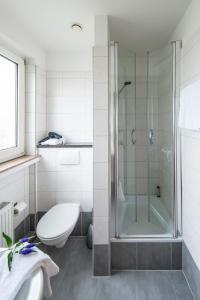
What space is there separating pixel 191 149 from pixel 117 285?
51.5 inches

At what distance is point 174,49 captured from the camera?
2.14m

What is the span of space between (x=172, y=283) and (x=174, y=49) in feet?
6.93

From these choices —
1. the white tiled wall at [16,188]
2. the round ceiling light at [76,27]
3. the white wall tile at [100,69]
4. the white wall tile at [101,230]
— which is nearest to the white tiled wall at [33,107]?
the white tiled wall at [16,188]

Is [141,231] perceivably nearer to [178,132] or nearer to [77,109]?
[178,132]

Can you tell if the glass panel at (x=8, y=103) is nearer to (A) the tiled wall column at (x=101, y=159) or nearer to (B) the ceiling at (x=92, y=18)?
(B) the ceiling at (x=92, y=18)

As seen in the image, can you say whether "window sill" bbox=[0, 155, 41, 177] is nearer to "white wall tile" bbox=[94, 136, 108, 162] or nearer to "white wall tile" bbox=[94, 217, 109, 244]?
"white wall tile" bbox=[94, 136, 108, 162]

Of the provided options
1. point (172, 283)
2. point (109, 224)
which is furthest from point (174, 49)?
point (172, 283)

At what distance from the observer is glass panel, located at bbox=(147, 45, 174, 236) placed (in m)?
2.29

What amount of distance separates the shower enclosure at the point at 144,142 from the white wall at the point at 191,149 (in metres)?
0.15

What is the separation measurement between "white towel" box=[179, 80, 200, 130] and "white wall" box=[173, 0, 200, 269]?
0.39 feet

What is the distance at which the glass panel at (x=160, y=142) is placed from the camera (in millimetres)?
2291

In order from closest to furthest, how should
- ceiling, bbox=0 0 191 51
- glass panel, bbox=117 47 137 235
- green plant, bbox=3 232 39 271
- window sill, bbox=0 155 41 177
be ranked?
green plant, bbox=3 232 39 271 → ceiling, bbox=0 0 191 51 → window sill, bbox=0 155 41 177 → glass panel, bbox=117 47 137 235

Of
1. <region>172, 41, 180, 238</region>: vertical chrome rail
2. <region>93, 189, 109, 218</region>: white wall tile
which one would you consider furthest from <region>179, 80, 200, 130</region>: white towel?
<region>93, 189, 109, 218</region>: white wall tile

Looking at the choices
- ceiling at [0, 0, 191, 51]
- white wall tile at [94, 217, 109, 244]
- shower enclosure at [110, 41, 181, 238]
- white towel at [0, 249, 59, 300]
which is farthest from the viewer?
shower enclosure at [110, 41, 181, 238]
